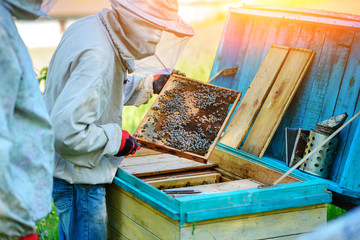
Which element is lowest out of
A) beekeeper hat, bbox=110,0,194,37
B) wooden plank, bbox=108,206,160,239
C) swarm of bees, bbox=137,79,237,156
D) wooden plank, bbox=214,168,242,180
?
wooden plank, bbox=108,206,160,239

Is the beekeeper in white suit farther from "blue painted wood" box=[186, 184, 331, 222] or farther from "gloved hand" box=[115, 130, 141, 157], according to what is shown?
"blue painted wood" box=[186, 184, 331, 222]

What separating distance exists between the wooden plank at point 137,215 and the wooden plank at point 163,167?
20 centimetres

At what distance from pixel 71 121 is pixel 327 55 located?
1.80m

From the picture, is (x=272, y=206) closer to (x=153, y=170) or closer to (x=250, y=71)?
(x=153, y=170)

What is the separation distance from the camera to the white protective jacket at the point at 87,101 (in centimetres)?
214

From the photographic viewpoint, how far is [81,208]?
2.45m

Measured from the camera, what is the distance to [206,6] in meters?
9.38

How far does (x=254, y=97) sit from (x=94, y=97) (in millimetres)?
1427

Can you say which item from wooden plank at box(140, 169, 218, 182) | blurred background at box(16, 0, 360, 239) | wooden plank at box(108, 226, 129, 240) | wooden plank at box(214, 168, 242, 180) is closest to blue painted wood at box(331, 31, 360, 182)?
wooden plank at box(214, 168, 242, 180)

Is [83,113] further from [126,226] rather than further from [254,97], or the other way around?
[254,97]

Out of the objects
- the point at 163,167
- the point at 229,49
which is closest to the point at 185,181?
the point at 163,167

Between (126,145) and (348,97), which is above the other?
(348,97)

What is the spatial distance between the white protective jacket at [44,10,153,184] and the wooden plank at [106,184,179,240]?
17 centimetres

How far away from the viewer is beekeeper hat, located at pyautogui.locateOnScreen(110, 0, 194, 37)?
227 cm
